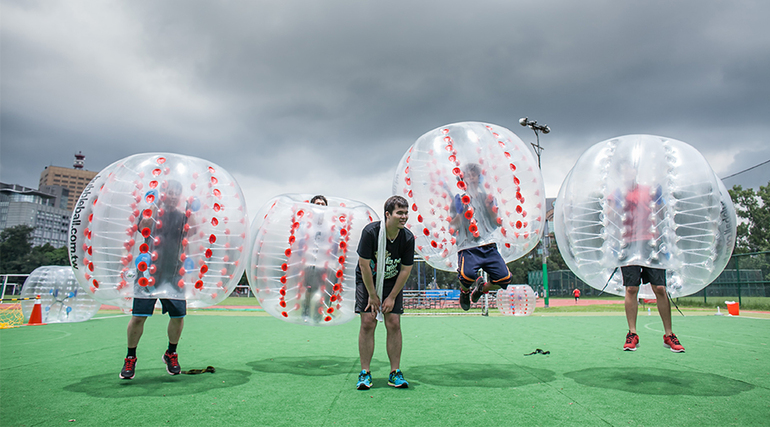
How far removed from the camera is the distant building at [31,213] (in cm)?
9825

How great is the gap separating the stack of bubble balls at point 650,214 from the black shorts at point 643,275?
0.29ft

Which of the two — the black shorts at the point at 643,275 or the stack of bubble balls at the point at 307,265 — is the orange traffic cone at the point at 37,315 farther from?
the black shorts at the point at 643,275

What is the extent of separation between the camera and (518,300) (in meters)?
14.4

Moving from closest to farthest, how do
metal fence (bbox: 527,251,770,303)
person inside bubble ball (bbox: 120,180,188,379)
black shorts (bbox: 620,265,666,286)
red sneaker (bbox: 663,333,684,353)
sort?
person inside bubble ball (bbox: 120,180,188,379) < black shorts (bbox: 620,265,666,286) < red sneaker (bbox: 663,333,684,353) < metal fence (bbox: 527,251,770,303)

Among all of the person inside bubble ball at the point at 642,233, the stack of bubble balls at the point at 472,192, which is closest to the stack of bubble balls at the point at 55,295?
the stack of bubble balls at the point at 472,192

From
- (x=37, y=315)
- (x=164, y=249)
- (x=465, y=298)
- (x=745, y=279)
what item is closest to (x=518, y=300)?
(x=745, y=279)

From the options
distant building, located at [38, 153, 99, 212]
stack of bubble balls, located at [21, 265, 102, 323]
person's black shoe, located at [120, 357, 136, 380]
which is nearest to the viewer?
person's black shoe, located at [120, 357, 136, 380]

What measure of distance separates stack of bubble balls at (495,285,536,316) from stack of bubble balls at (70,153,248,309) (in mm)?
12105

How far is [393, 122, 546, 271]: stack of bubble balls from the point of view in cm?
368

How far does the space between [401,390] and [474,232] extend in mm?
1462

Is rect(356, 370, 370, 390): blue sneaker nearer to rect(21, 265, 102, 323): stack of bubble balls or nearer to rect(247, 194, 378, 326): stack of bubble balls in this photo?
rect(247, 194, 378, 326): stack of bubble balls

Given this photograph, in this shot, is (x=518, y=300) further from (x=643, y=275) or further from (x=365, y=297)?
(x=365, y=297)

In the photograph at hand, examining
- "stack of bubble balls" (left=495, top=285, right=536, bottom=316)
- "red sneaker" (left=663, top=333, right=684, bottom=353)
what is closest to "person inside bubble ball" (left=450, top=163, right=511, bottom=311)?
"red sneaker" (left=663, top=333, right=684, bottom=353)

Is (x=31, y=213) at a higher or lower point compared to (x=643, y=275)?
higher
